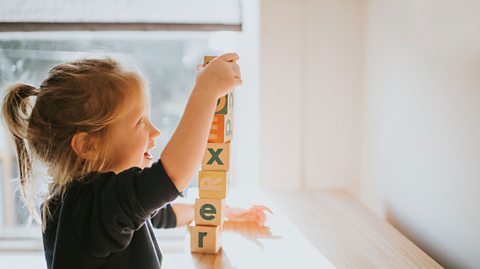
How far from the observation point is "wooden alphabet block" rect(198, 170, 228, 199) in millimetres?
1008

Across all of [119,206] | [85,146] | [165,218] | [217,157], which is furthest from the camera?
[165,218]

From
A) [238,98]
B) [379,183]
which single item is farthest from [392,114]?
[238,98]

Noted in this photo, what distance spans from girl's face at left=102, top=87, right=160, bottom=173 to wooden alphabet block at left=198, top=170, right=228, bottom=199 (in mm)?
138

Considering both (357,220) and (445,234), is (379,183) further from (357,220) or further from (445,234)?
(445,234)

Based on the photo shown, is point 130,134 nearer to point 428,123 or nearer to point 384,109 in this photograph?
point 428,123

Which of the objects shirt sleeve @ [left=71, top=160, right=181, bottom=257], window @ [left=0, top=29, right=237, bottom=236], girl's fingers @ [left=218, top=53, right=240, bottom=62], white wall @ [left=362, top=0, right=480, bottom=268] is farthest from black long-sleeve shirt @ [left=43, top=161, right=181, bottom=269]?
window @ [left=0, top=29, right=237, bottom=236]

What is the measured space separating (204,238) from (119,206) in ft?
0.89

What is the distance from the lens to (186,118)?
2.78 ft

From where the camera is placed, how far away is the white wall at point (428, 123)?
3.18ft

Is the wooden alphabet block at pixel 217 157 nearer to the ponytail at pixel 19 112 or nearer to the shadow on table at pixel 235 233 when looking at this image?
the shadow on table at pixel 235 233

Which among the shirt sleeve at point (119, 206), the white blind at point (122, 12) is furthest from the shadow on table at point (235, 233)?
the white blind at point (122, 12)

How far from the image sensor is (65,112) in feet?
2.87

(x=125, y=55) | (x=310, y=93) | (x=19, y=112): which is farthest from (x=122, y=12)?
(x=19, y=112)

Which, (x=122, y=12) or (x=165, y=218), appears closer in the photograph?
(x=165, y=218)
